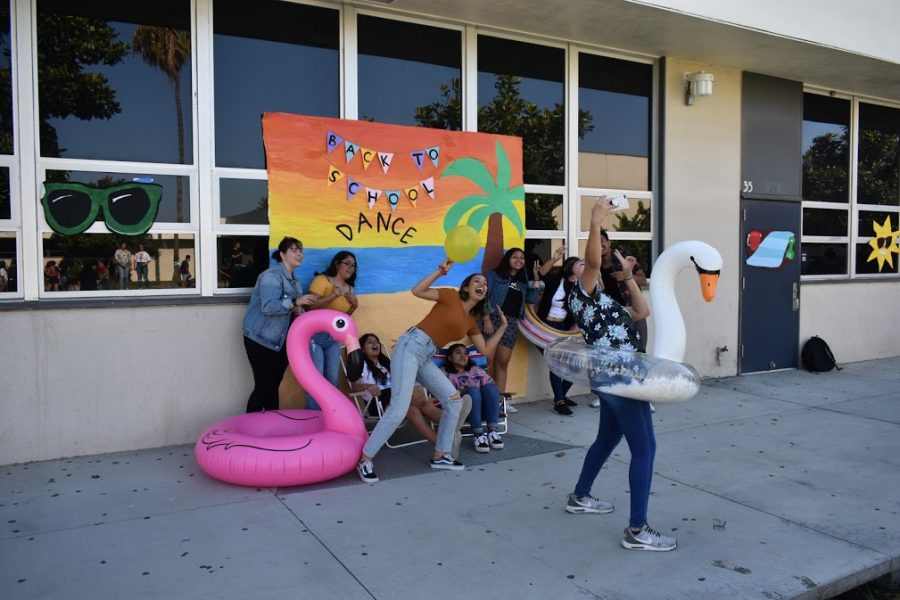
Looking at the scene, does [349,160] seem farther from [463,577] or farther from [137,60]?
[463,577]

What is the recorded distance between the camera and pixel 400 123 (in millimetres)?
7434

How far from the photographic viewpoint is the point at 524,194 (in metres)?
8.12

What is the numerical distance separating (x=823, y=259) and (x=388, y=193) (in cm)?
698

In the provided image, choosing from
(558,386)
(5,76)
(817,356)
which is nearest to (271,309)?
(5,76)

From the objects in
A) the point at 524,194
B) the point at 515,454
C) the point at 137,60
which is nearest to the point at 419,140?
the point at 524,194

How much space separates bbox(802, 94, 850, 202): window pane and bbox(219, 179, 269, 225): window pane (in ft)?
25.2

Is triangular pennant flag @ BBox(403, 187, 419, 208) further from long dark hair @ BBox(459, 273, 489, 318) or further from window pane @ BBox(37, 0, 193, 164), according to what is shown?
window pane @ BBox(37, 0, 193, 164)

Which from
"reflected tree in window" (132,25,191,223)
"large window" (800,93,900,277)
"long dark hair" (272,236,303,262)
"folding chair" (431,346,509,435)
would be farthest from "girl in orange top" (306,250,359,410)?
"large window" (800,93,900,277)

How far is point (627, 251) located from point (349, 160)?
3.71 meters

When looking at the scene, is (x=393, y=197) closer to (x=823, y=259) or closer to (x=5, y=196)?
(x=5, y=196)

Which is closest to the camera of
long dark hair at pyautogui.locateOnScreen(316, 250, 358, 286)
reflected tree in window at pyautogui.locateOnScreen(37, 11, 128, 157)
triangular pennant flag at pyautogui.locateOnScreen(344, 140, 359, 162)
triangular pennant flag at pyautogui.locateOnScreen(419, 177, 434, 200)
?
reflected tree in window at pyautogui.locateOnScreen(37, 11, 128, 157)

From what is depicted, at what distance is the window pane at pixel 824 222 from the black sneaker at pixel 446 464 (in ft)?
23.6

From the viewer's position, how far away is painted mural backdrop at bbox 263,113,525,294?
22.3 feet

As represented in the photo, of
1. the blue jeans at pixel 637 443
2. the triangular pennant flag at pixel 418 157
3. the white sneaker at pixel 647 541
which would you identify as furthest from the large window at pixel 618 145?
the white sneaker at pixel 647 541
